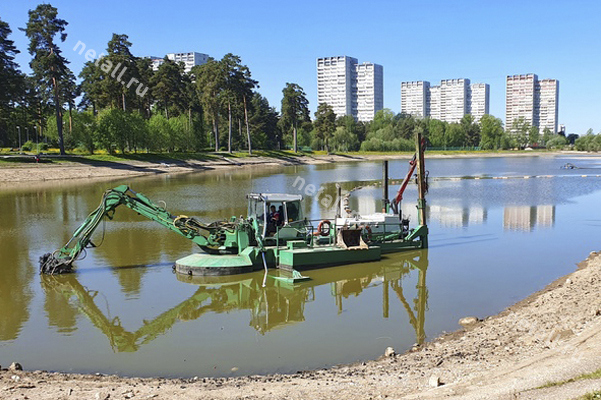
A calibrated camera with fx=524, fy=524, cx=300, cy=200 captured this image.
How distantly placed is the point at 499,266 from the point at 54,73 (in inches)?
2258

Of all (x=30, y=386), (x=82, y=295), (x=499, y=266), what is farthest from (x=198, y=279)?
(x=499, y=266)

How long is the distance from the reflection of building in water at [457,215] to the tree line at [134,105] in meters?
45.8

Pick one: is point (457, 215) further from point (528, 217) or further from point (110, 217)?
point (110, 217)

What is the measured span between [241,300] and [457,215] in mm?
19723

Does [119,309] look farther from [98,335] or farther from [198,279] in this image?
[198,279]

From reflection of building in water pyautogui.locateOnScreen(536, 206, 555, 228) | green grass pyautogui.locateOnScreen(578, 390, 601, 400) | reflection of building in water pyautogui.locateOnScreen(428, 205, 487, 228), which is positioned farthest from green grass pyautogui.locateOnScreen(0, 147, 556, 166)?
green grass pyautogui.locateOnScreen(578, 390, 601, 400)

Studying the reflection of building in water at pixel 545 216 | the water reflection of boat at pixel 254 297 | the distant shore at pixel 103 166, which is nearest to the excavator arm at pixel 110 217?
the water reflection of boat at pixel 254 297

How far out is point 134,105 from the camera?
84438 mm

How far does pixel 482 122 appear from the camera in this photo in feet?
566

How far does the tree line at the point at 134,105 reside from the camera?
2340 inches

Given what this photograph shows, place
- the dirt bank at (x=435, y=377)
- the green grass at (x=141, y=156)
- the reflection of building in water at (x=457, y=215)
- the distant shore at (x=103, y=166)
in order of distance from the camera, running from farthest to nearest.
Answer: the green grass at (x=141, y=156) < the distant shore at (x=103, y=166) < the reflection of building in water at (x=457, y=215) < the dirt bank at (x=435, y=377)

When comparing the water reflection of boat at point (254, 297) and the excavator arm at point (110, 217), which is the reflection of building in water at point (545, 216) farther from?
the excavator arm at point (110, 217)

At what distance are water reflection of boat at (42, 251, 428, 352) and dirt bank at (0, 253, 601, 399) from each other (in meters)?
1.82

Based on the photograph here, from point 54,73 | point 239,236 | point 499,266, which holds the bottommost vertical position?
point 499,266
